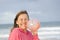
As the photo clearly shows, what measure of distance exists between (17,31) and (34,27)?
5.0 inches

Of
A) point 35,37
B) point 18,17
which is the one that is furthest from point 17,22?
point 35,37

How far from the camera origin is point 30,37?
2.08 meters

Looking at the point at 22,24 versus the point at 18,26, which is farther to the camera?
the point at 18,26

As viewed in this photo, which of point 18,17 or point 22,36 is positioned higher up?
point 18,17

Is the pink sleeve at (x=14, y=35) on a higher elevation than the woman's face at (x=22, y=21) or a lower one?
lower

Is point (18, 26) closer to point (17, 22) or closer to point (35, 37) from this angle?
point (17, 22)

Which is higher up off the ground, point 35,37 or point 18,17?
point 18,17

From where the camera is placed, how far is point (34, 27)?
6.69 ft

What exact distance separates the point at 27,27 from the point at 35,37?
94mm

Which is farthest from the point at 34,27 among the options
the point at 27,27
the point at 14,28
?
the point at 14,28

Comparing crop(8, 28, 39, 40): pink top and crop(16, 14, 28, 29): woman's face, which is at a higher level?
crop(16, 14, 28, 29): woman's face

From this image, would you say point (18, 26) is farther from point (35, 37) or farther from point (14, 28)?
point (35, 37)

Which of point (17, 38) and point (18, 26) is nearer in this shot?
point (17, 38)

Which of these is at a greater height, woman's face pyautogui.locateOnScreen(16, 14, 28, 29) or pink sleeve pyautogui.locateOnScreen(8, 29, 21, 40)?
woman's face pyautogui.locateOnScreen(16, 14, 28, 29)
